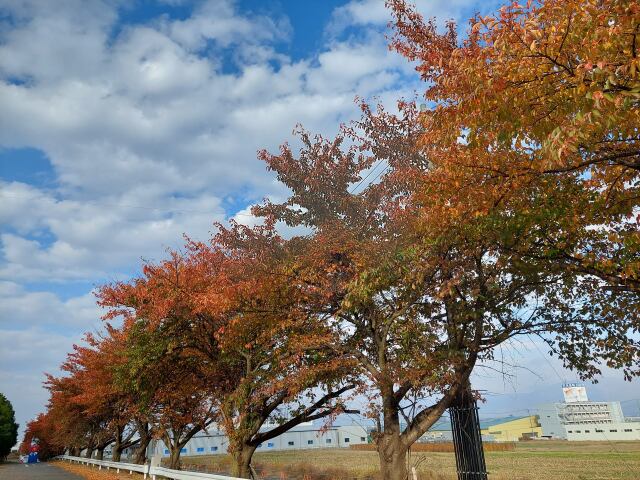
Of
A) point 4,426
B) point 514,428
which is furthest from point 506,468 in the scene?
point 514,428

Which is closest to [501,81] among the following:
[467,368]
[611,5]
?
[611,5]

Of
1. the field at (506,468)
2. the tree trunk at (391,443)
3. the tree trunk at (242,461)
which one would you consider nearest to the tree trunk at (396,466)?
the tree trunk at (391,443)

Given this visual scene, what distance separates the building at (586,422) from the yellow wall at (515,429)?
5.65 ft

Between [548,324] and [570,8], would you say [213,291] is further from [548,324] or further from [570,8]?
[570,8]

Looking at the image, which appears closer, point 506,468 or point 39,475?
point 506,468

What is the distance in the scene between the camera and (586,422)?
90.8m

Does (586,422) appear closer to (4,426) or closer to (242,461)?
→ (242,461)

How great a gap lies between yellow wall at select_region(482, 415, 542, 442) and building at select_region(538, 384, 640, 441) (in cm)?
172

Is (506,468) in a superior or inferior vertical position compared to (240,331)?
inferior

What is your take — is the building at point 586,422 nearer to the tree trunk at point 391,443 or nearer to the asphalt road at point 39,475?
the asphalt road at point 39,475

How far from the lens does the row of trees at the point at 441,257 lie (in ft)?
19.3

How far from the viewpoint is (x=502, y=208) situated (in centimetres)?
850

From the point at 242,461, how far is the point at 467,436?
29.0ft

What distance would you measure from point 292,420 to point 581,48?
16.5 m
